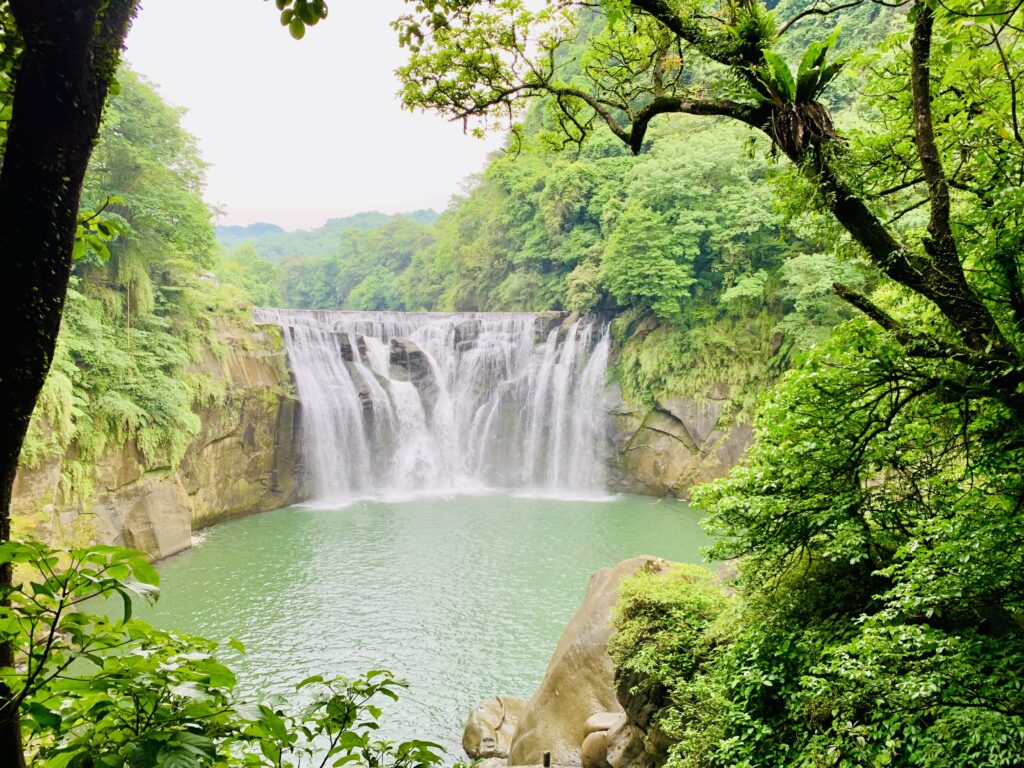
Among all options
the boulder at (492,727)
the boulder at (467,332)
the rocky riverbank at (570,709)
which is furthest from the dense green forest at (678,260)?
the boulder at (492,727)

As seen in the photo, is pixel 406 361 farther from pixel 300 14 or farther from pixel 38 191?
pixel 38 191

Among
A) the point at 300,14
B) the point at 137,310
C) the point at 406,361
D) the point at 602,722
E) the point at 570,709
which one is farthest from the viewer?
the point at 406,361

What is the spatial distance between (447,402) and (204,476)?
8.91m

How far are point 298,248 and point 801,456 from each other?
86443 mm

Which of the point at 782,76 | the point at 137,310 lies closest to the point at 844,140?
the point at 782,76

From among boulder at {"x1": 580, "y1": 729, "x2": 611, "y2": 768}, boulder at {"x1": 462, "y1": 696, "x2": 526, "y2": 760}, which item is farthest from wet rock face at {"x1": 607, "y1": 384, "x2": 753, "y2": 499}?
boulder at {"x1": 580, "y1": 729, "x2": 611, "y2": 768}

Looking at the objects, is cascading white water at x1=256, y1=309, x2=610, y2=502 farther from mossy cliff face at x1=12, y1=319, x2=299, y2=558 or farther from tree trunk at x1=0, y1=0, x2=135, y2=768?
tree trunk at x1=0, y1=0, x2=135, y2=768

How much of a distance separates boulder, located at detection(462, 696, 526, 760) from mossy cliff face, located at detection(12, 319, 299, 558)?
711 centimetres

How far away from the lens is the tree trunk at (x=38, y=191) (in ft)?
3.73

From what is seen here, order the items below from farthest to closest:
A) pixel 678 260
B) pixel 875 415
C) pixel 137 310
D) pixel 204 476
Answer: pixel 678 260
pixel 204 476
pixel 137 310
pixel 875 415

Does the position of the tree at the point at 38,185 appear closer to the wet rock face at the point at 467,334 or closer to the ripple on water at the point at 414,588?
the ripple on water at the point at 414,588

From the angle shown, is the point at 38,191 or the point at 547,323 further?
the point at 547,323

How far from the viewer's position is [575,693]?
20.5ft

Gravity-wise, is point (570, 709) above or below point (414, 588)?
above
